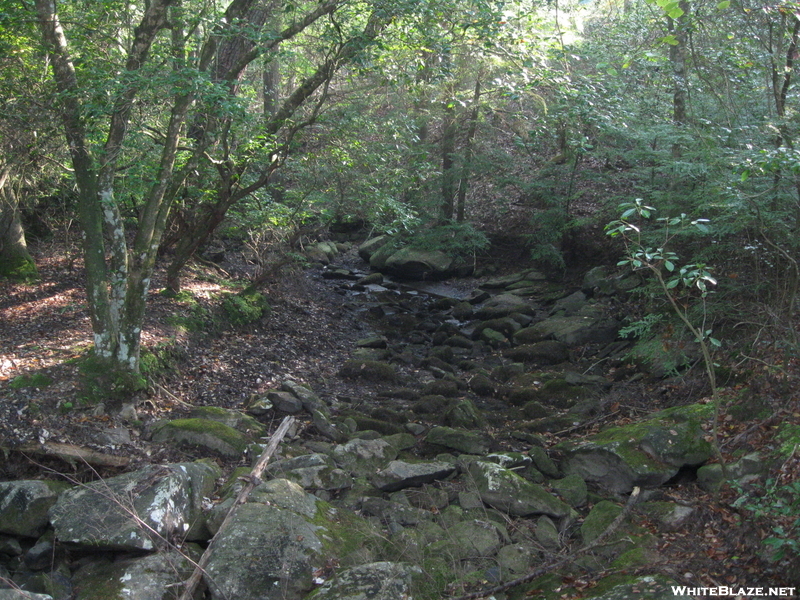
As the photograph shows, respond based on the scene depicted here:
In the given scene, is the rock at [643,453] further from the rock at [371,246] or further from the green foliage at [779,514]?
the rock at [371,246]

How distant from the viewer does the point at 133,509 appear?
15.7 feet

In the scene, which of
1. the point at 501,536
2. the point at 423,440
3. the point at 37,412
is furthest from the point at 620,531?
the point at 37,412

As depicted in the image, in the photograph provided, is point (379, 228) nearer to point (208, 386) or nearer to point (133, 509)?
point (208, 386)

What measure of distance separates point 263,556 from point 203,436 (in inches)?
98.5

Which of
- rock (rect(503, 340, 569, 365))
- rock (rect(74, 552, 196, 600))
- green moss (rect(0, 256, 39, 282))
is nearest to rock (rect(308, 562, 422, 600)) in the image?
rock (rect(74, 552, 196, 600))

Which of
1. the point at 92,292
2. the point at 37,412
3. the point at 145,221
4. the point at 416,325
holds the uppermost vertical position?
the point at 145,221

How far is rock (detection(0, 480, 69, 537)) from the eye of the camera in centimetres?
506

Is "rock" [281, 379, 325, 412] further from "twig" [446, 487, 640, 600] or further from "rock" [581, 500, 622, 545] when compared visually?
"twig" [446, 487, 640, 600]

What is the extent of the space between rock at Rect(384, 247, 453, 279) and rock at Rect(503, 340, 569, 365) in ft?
19.7

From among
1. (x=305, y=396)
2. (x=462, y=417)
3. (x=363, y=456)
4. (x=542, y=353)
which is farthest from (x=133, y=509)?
(x=542, y=353)

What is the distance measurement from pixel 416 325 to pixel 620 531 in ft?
27.7

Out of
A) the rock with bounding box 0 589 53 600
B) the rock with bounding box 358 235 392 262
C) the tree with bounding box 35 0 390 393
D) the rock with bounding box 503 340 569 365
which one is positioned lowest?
the rock with bounding box 503 340 569 365

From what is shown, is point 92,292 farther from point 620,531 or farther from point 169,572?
point 620,531

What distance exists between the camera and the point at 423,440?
737 centimetres
